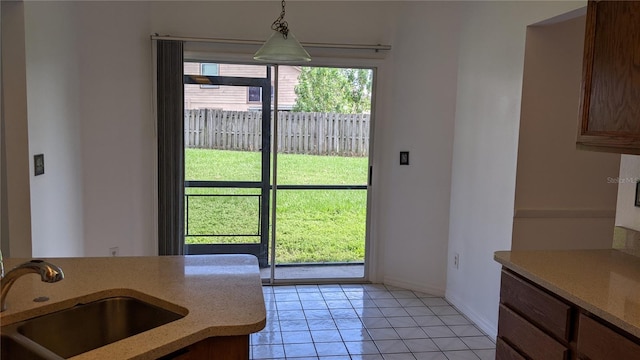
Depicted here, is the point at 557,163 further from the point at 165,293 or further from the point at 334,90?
the point at 165,293

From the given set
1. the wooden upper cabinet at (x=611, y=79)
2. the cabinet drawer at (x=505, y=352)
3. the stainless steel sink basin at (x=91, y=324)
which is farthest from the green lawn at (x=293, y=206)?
the stainless steel sink basin at (x=91, y=324)

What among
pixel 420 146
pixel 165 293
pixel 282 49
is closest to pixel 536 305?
pixel 165 293

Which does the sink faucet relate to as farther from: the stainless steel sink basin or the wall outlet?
the wall outlet

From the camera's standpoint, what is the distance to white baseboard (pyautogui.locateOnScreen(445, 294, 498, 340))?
348 cm

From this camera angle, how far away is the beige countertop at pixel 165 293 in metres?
1.41

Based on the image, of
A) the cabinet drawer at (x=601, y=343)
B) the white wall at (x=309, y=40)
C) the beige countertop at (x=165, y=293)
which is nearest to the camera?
the beige countertop at (x=165, y=293)

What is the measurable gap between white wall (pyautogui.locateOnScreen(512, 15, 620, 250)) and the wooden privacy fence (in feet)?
5.29

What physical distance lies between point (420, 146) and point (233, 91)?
5.50 ft

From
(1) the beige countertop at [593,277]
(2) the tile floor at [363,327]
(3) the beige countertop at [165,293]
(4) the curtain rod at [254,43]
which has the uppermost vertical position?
(4) the curtain rod at [254,43]

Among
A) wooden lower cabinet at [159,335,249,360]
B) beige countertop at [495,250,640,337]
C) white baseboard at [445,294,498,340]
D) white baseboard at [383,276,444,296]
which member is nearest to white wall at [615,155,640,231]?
beige countertop at [495,250,640,337]

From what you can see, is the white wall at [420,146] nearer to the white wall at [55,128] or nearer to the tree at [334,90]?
the tree at [334,90]

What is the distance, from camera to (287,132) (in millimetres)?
4441

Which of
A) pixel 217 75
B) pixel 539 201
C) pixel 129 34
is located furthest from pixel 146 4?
pixel 539 201

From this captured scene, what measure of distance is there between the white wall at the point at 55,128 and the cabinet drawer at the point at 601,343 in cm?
293
